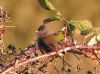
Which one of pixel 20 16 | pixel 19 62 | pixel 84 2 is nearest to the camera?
pixel 19 62

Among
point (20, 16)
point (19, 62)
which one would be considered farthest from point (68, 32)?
→ point (20, 16)

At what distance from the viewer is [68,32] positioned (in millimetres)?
835

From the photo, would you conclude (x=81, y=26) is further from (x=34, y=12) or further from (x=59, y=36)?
(x=34, y=12)

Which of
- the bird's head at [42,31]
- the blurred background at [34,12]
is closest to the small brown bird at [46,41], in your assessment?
the bird's head at [42,31]

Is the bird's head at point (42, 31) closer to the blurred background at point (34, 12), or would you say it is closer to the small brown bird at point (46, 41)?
the small brown bird at point (46, 41)

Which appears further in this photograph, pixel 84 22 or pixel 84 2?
pixel 84 2

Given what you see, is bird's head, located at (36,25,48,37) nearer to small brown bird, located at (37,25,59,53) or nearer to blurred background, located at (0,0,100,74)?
small brown bird, located at (37,25,59,53)

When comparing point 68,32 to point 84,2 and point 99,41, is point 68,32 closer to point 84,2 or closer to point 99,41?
point 99,41

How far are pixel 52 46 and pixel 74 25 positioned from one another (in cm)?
7

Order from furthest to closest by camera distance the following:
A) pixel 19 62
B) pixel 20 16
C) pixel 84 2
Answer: pixel 84 2 < pixel 20 16 < pixel 19 62

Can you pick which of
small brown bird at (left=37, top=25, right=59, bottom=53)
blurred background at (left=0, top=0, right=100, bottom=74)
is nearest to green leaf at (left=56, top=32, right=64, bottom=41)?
small brown bird at (left=37, top=25, right=59, bottom=53)

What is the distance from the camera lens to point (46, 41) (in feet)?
2.60

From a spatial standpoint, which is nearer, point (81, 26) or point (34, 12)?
point (81, 26)

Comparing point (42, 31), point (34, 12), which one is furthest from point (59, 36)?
point (34, 12)
